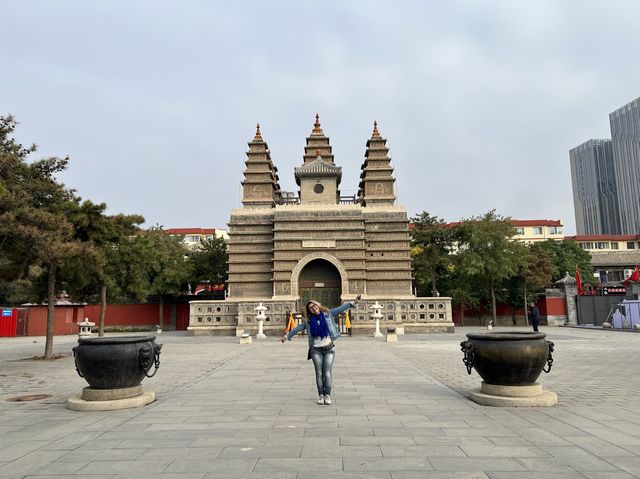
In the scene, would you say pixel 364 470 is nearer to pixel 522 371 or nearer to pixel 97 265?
pixel 522 371

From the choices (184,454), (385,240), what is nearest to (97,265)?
(184,454)

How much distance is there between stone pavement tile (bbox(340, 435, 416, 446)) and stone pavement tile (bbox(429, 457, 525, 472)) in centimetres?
62

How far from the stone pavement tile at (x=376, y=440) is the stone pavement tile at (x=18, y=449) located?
350cm

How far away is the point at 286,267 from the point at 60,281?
17901mm

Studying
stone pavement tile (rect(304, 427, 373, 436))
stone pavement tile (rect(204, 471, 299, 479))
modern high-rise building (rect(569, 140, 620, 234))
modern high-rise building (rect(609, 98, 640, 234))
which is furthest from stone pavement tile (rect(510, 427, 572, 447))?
modern high-rise building (rect(569, 140, 620, 234))

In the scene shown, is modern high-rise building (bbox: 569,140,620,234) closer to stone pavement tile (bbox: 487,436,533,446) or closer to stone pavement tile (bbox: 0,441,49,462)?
stone pavement tile (bbox: 487,436,533,446)

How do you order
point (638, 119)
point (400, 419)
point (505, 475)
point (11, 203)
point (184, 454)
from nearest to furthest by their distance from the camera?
point (505, 475)
point (184, 454)
point (400, 419)
point (11, 203)
point (638, 119)

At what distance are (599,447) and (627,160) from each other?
113 meters

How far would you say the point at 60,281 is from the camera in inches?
679

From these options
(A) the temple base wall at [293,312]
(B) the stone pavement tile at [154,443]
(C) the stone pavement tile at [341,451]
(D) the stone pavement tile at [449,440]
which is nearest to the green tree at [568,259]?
(A) the temple base wall at [293,312]

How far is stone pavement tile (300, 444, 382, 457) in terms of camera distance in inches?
189

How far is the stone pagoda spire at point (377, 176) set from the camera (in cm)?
3884

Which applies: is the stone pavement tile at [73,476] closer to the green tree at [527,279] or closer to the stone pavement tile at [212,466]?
the stone pavement tile at [212,466]

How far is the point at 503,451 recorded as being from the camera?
489cm
